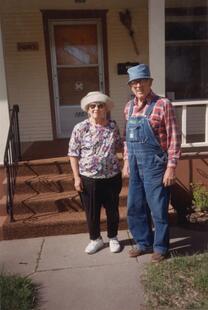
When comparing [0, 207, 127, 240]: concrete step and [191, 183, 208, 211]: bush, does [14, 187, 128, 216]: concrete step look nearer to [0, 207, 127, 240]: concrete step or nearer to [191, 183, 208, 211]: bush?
[0, 207, 127, 240]: concrete step

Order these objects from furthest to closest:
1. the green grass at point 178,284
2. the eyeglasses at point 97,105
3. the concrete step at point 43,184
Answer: the concrete step at point 43,184 < the eyeglasses at point 97,105 < the green grass at point 178,284

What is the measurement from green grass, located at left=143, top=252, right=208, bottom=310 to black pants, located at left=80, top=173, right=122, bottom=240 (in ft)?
2.12

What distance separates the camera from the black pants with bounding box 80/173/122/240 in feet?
12.6

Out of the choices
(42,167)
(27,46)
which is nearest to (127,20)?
(27,46)

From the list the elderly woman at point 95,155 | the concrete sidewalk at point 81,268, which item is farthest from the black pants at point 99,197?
the concrete sidewalk at point 81,268

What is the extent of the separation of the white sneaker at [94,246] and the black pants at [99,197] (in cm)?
10

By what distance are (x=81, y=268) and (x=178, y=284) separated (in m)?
0.96

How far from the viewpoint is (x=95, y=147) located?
3742 mm

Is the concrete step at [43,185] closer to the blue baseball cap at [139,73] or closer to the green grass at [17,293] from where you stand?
the green grass at [17,293]

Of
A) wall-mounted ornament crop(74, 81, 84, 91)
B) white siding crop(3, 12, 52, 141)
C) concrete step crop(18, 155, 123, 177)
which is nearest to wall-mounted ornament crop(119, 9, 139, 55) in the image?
wall-mounted ornament crop(74, 81, 84, 91)

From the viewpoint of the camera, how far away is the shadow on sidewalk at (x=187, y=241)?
409 centimetres

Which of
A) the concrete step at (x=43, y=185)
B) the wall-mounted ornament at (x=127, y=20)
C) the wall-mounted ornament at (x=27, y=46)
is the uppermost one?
the wall-mounted ornament at (x=127, y=20)

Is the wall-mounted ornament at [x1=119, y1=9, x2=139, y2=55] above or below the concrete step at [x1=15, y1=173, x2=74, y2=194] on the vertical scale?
above

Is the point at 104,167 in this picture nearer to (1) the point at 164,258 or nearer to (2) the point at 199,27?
(1) the point at 164,258
